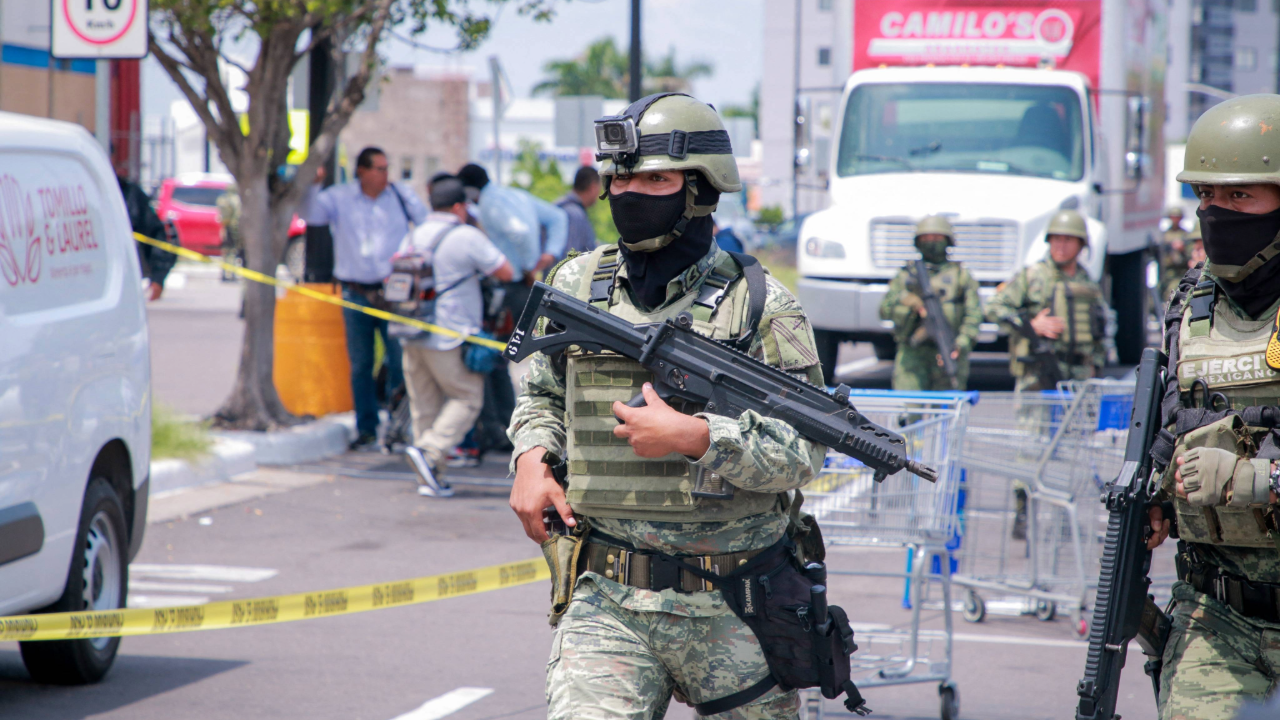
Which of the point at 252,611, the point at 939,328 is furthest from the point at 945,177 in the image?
the point at 252,611

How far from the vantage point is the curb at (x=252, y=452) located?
889 cm

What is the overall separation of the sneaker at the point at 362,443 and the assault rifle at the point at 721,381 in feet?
25.7

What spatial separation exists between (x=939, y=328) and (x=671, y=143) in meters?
5.69

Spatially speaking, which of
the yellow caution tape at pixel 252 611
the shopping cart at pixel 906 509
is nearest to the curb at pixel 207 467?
the yellow caution tape at pixel 252 611

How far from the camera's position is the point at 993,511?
28.3 feet

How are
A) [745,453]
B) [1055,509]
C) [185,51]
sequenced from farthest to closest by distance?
[185,51] → [1055,509] → [745,453]

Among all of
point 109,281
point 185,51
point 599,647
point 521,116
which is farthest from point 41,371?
point 521,116

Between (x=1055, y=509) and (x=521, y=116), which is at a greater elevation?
(x=521, y=116)

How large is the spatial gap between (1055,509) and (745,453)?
13.0 feet

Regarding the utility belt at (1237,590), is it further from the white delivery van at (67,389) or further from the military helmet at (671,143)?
the white delivery van at (67,389)

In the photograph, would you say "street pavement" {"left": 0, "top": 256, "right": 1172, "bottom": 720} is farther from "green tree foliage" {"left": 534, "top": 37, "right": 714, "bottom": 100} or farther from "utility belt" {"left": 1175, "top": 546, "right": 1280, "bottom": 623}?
"green tree foliage" {"left": 534, "top": 37, "right": 714, "bottom": 100}

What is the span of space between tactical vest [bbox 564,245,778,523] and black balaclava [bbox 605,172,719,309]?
54 millimetres

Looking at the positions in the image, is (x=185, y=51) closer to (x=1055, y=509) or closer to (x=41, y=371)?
(x=41, y=371)

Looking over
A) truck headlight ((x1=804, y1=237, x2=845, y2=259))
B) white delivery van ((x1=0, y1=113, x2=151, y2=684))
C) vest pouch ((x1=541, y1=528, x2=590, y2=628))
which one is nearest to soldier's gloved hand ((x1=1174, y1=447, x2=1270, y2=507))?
vest pouch ((x1=541, y1=528, x2=590, y2=628))
